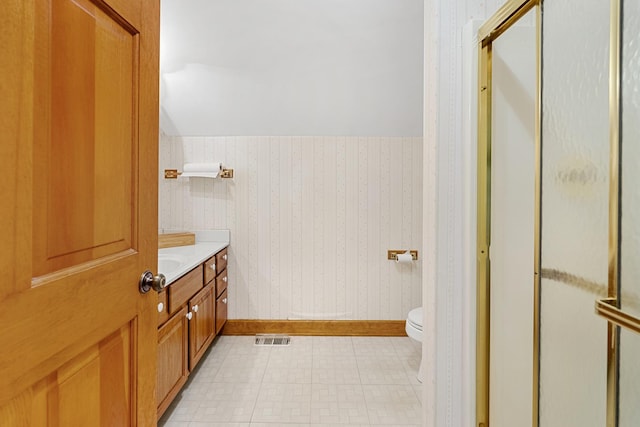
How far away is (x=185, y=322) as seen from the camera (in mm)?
2113

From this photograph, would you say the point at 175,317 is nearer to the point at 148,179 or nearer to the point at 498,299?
the point at 148,179

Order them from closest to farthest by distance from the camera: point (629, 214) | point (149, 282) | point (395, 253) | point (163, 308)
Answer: point (629, 214) < point (149, 282) < point (163, 308) < point (395, 253)

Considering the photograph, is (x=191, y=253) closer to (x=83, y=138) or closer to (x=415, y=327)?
(x=415, y=327)

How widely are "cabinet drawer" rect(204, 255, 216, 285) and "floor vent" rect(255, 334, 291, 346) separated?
71 cm

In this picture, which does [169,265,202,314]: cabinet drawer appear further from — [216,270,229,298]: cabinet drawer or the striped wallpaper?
the striped wallpaper

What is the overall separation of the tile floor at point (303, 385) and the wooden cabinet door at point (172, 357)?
0.19 metres

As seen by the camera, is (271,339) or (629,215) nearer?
(629,215)

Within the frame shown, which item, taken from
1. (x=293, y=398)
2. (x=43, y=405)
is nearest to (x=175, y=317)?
(x=293, y=398)

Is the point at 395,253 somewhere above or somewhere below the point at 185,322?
above

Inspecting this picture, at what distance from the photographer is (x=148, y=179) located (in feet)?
3.53

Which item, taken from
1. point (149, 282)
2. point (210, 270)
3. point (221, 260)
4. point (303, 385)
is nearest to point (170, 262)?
point (210, 270)

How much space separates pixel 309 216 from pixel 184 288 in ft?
4.44

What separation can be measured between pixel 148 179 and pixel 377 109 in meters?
2.18

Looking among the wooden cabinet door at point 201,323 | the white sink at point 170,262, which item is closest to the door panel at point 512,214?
the wooden cabinet door at point 201,323
